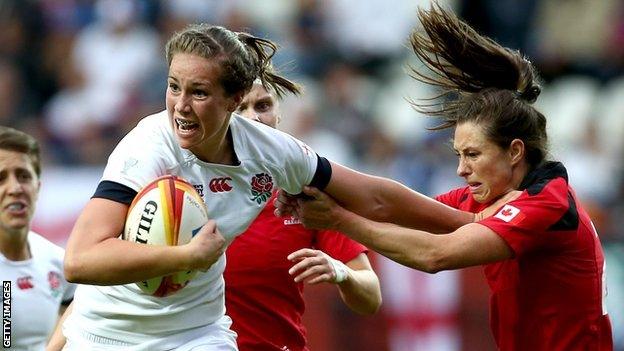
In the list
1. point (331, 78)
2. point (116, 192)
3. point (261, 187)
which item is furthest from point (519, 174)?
point (331, 78)

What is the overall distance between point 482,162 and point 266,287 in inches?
49.3

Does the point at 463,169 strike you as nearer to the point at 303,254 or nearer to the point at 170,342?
the point at 303,254

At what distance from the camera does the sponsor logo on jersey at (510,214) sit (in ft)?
19.3

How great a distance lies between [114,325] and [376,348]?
185 inches

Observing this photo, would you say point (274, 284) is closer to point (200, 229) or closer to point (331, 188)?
point (331, 188)

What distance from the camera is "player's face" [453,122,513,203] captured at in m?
6.10

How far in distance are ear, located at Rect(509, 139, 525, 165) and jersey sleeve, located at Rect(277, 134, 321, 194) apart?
36.2 inches

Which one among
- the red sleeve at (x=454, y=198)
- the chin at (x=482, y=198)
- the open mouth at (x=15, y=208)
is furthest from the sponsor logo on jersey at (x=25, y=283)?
the chin at (x=482, y=198)

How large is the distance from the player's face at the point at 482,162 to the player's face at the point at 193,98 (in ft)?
4.21

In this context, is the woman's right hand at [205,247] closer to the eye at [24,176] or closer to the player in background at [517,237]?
the player in background at [517,237]

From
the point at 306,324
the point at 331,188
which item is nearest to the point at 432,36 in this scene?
the point at 331,188

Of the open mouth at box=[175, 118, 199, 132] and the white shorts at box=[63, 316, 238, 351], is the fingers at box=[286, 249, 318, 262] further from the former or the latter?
the open mouth at box=[175, 118, 199, 132]

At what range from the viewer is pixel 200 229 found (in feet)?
17.2

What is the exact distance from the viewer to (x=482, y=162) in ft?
20.0
